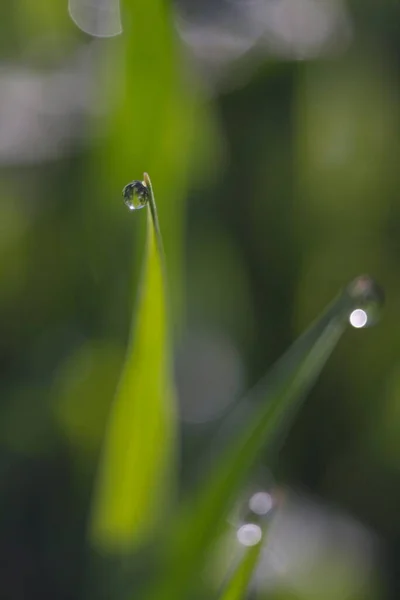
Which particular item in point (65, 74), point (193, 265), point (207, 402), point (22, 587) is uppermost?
point (65, 74)

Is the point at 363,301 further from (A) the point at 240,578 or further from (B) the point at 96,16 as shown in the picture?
(B) the point at 96,16

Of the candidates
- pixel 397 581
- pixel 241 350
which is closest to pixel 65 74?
pixel 241 350

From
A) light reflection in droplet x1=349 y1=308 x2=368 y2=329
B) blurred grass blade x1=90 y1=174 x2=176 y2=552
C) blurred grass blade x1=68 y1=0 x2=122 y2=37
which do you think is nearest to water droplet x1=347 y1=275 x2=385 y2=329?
light reflection in droplet x1=349 y1=308 x2=368 y2=329

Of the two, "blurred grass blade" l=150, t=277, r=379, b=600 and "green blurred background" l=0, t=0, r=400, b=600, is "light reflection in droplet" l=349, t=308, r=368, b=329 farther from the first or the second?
"green blurred background" l=0, t=0, r=400, b=600

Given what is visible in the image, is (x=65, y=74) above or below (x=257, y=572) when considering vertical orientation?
above

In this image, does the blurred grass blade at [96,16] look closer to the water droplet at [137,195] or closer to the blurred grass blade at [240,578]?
the water droplet at [137,195]

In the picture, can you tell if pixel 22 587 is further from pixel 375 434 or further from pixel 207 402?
pixel 375 434

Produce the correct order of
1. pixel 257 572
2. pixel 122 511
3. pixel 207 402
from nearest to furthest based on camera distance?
pixel 122 511, pixel 257 572, pixel 207 402

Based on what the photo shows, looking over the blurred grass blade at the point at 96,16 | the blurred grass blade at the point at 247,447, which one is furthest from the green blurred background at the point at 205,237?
the blurred grass blade at the point at 247,447
